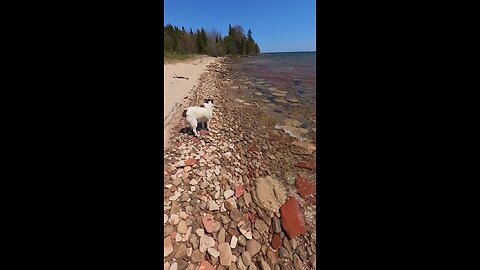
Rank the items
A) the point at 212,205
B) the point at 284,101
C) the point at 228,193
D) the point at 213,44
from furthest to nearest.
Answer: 1. the point at 213,44
2. the point at 284,101
3. the point at 228,193
4. the point at 212,205

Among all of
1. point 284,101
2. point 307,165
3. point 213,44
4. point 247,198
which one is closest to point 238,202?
point 247,198

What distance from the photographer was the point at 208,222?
1336 millimetres

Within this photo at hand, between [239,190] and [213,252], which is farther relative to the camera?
[239,190]

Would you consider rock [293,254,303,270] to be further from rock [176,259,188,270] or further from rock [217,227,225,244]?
rock [176,259,188,270]

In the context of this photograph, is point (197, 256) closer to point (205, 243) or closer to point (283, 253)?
point (205, 243)

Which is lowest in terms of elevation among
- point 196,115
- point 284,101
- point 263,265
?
point 263,265

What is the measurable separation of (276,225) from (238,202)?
28 centimetres

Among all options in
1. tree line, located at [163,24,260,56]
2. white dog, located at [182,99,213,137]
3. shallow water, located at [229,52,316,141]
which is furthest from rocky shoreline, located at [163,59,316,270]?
tree line, located at [163,24,260,56]

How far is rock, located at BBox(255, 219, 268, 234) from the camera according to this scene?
1303 millimetres

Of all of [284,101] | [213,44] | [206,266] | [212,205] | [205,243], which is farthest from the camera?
[213,44]

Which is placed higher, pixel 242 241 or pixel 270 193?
pixel 270 193
